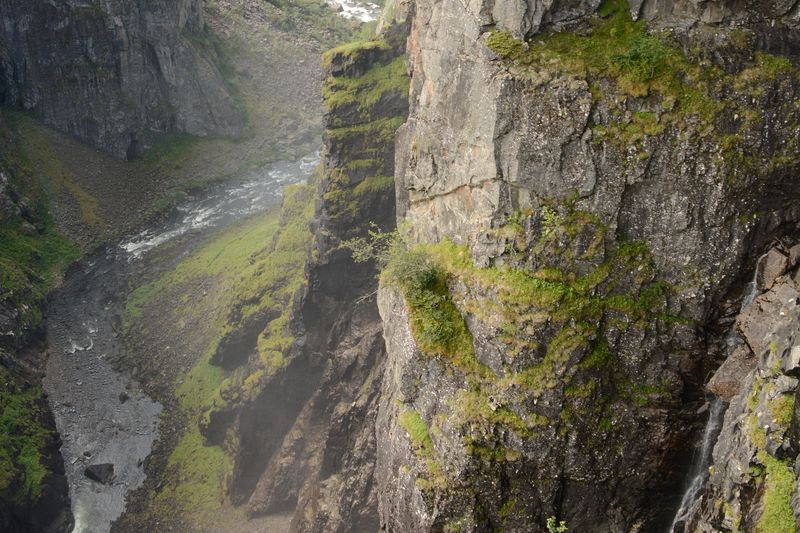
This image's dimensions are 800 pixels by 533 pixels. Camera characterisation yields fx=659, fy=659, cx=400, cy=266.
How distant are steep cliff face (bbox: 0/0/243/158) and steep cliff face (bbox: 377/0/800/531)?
183 ft

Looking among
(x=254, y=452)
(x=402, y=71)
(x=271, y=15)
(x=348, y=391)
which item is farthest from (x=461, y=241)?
(x=271, y=15)

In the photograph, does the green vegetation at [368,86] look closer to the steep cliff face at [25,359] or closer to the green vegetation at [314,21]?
the steep cliff face at [25,359]

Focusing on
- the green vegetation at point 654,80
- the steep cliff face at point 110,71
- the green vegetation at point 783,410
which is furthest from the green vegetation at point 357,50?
the steep cliff face at point 110,71

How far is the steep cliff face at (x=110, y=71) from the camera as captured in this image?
6369cm

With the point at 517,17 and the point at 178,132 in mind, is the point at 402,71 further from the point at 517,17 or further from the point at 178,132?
the point at 178,132

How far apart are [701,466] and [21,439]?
39.4m

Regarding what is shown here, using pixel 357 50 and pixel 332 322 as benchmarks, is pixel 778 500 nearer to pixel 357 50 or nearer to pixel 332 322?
pixel 332 322

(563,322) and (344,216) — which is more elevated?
(563,322)

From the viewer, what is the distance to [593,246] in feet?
68.9

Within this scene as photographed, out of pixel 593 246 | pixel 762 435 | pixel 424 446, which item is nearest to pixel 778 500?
pixel 762 435

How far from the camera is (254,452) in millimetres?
42406

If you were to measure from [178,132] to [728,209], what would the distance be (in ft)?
214

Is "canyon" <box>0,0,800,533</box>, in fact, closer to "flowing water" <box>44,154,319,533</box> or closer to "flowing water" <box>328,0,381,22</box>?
"flowing water" <box>44,154,319,533</box>

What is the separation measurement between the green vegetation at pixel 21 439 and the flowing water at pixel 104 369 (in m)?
2.04
